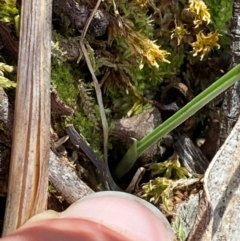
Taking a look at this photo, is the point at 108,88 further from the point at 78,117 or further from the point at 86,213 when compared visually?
the point at 86,213

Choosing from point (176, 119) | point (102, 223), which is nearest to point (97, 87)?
point (176, 119)

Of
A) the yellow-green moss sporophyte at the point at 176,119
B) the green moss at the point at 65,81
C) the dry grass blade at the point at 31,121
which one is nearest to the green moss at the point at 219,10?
the yellow-green moss sporophyte at the point at 176,119

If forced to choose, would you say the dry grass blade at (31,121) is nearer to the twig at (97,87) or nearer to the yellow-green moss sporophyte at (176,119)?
the twig at (97,87)

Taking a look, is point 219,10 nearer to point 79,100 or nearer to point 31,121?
point 79,100

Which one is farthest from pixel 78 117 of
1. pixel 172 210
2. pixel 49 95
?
pixel 172 210

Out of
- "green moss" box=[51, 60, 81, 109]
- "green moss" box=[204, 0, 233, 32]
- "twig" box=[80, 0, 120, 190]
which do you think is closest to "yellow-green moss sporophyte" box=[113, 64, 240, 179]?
"twig" box=[80, 0, 120, 190]

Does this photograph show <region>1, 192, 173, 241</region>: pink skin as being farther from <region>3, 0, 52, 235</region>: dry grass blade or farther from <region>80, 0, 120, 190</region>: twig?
<region>80, 0, 120, 190</region>: twig
